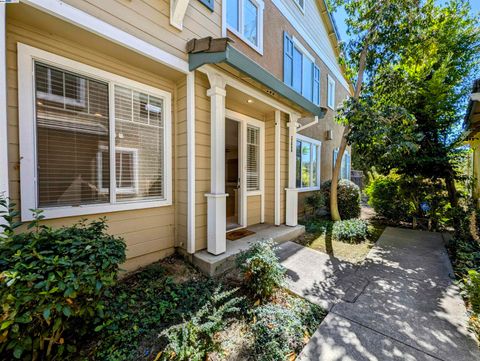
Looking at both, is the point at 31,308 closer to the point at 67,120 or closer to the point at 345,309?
the point at 67,120

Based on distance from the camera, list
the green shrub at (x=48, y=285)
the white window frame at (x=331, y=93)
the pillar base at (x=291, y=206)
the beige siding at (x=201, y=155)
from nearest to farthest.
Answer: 1. the green shrub at (x=48, y=285)
2. the beige siding at (x=201, y=155)
3. the pillar base at (x=291, y=206)
4. the white window frame at (x=331, y=93)

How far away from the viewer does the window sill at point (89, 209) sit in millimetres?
2411

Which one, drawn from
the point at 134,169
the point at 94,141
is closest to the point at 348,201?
the point at 134,169

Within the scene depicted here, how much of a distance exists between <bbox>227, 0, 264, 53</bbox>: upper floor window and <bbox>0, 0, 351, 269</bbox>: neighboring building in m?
0.03

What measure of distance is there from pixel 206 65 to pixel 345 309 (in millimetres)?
3892

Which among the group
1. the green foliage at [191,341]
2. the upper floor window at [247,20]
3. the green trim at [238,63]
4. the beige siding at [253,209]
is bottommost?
the green foliage at [191,341]

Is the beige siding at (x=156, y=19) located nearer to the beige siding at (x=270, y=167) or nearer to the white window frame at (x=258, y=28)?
the white window frame at (x=258, y=28)

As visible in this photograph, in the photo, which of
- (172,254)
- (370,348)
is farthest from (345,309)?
(172,254)

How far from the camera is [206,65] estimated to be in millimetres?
3230

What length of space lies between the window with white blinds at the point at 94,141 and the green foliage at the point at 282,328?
2376 millimetres

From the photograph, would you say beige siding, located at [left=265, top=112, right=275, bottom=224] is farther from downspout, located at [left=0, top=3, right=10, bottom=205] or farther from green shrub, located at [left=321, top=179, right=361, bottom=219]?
downspout, located at [left=0, top=3, right=10, bottom=205]

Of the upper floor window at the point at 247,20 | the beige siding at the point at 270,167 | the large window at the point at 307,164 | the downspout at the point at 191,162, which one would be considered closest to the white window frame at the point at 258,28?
the upper floor window at the point at 247,20

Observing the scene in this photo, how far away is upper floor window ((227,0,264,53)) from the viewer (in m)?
4.40

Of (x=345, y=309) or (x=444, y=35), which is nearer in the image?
(x=345, y=309)
